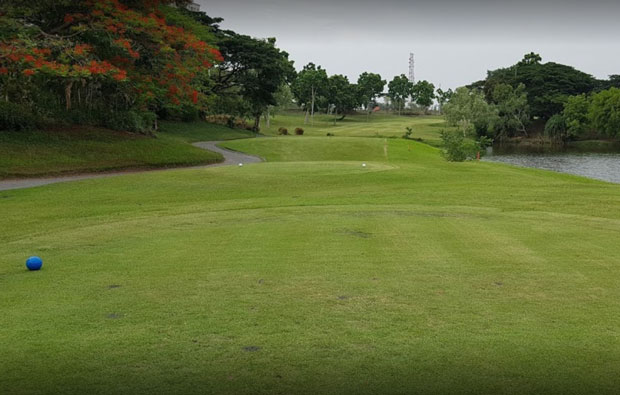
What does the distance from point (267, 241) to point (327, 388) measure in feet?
19.5

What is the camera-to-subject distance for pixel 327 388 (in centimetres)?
422

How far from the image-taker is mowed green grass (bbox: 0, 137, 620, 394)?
444 centimetres

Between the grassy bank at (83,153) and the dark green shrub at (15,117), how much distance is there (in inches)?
27.6

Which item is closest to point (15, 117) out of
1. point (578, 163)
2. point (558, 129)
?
point (578, 163)

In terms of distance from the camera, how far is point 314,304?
621 cm

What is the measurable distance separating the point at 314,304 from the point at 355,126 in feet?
367

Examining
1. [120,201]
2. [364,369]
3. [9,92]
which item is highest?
[9,92]

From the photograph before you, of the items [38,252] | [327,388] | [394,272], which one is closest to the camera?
[327,388]

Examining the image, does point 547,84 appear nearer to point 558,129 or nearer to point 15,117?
point 558,129

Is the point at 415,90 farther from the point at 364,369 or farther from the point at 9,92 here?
the point at 364,369

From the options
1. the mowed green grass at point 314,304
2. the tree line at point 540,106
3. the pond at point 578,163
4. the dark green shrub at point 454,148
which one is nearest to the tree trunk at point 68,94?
the mowed green grass at point 314,304

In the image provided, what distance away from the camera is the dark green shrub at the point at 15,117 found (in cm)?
3186

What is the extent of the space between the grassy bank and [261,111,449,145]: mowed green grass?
1928 inches

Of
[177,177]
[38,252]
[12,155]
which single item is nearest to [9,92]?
[12,155]
